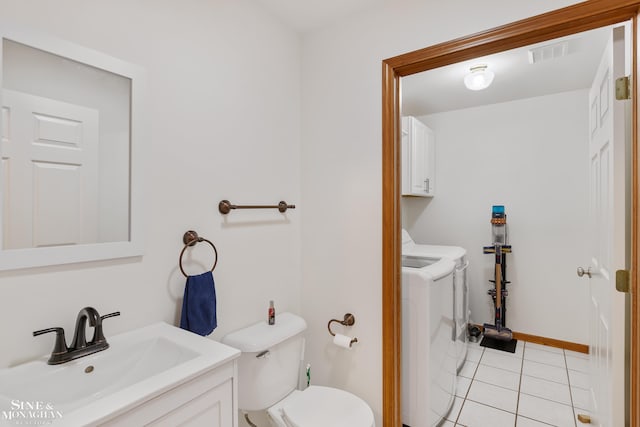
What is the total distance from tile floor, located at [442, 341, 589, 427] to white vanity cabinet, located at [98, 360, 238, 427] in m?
1.62

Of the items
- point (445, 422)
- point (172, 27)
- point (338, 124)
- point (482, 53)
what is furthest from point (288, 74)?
point (445, 422)

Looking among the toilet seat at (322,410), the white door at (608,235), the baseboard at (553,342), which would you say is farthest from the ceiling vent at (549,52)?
the baseboard at (553,342)

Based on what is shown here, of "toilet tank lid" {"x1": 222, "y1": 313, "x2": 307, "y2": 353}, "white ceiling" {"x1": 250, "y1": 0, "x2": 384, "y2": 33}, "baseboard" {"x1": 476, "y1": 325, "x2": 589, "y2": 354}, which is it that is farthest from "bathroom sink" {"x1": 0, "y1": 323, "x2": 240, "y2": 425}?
"baseboard" {"x1": 476, "y1": 325, "x2": 589, "y2": 354}

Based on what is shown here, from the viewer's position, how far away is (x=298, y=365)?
1.65 meters

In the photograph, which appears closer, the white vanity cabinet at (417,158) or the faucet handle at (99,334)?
the faucet handle at (99,334)

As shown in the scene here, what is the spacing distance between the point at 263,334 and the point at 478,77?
2266 millimetres

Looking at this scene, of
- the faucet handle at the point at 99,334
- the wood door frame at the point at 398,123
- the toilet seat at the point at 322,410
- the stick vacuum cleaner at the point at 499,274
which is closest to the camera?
the faucet handle at the point at 99,334

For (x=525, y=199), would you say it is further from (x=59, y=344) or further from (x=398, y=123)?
(x=59, y=344)

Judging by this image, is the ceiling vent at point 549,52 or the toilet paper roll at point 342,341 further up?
the ceiling vent at point 549,52

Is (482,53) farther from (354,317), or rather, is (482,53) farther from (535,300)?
(535,300)

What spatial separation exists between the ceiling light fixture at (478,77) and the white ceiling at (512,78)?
0.15 ft

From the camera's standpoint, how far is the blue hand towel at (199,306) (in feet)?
4.24

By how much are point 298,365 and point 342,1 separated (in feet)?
6.11

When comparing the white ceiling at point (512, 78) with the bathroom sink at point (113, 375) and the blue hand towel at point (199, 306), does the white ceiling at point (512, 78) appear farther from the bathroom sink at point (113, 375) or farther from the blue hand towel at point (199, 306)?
the bathroom sink at point (113, 375)
